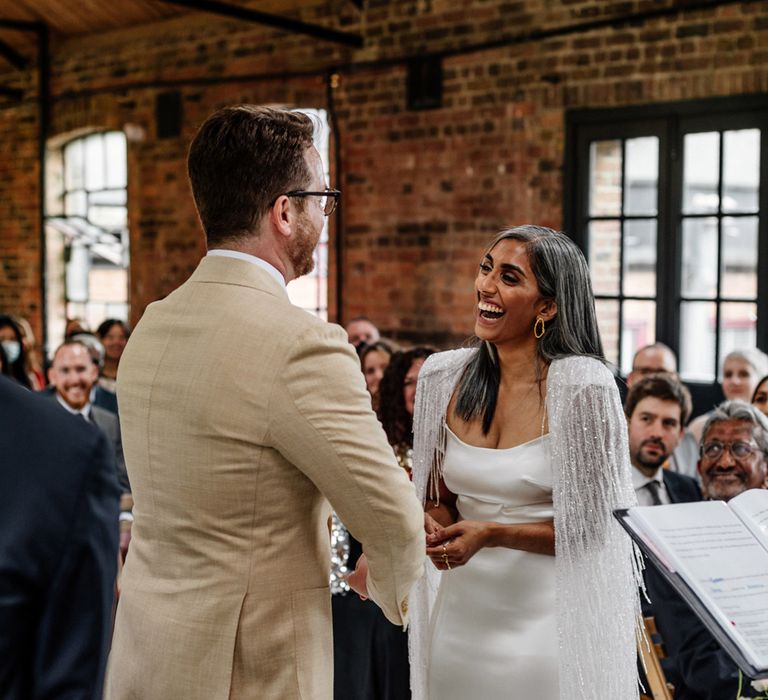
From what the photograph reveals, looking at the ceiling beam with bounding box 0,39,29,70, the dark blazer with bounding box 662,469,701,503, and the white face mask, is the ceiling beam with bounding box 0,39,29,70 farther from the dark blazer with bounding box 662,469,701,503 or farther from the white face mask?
the dark blazer with bounding box 662,469,701,503

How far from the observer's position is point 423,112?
23.0 ft

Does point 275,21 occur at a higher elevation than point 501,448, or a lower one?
higher

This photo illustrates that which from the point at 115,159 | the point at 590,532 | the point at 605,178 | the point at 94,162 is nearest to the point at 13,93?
the point at 94,162

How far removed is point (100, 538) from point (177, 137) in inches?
313

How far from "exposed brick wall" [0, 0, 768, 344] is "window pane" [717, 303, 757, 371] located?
1.22 meters

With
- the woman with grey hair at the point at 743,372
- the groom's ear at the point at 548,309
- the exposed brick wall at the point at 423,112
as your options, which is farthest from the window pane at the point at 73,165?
the groom's ear at the point at 548,309

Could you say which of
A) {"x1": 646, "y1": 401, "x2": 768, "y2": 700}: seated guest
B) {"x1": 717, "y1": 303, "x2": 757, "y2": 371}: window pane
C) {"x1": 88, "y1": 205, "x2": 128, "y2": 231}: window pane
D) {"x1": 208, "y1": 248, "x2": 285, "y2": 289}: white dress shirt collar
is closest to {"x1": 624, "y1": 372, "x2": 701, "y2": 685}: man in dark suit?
{"x1": 646, "y1": 401, "x2": 768, "y2": 700}: seated guest

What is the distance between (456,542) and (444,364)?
0.50m

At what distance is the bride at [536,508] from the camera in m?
2.10

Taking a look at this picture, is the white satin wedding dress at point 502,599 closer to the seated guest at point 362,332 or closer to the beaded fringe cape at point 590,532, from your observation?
the beaded fringe cape at point 590,532

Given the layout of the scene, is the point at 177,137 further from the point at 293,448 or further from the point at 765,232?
the point at 293,448

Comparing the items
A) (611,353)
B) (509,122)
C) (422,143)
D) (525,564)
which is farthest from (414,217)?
(525,564)

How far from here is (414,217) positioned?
23.4 feet

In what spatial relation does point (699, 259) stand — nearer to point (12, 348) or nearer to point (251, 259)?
point (12, 348)
